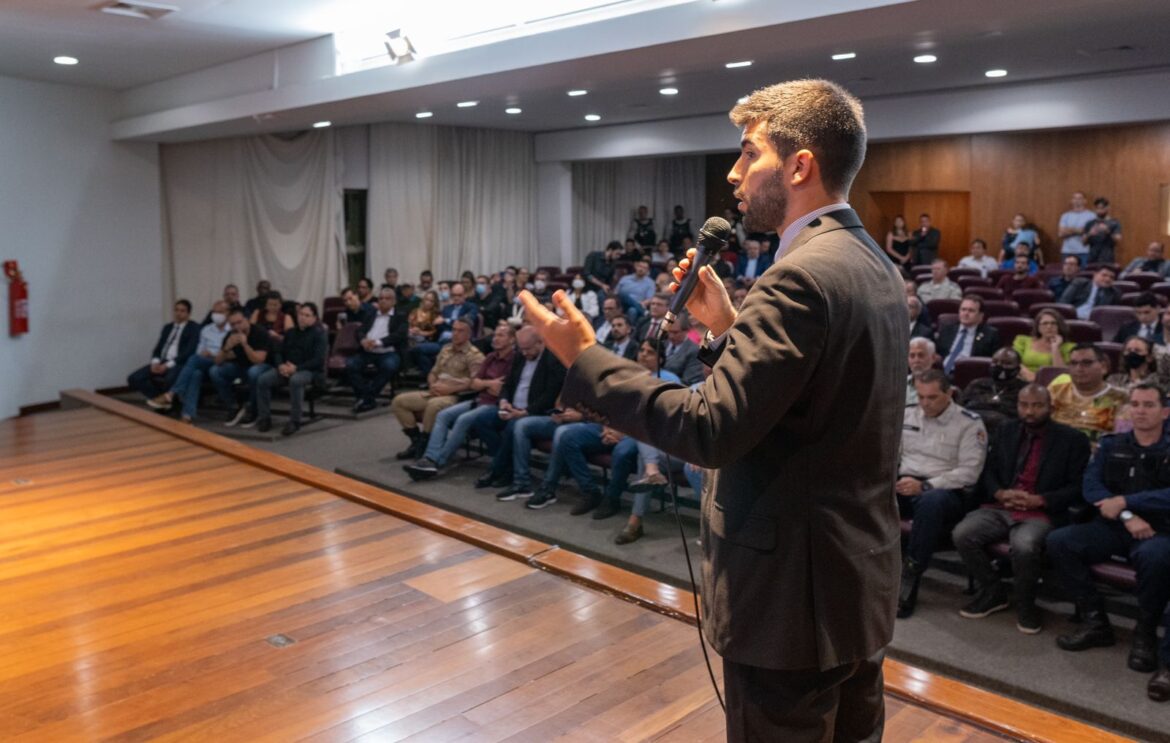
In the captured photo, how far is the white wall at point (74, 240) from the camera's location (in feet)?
27.3

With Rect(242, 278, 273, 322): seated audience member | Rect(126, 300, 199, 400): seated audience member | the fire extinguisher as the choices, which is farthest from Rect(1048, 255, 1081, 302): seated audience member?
the fire extinguisher

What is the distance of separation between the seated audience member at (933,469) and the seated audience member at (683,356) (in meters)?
1.15

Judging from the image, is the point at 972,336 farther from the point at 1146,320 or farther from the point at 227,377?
the point at 227,377

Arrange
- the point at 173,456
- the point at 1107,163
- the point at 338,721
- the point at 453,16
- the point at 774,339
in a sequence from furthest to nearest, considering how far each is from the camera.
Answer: the point at 1107,163, the point at 453,16, the point at 173,456, the point at 338,721, the point at 774,339

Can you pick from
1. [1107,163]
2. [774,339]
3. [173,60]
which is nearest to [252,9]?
[173,60]

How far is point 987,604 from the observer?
363 centimetres

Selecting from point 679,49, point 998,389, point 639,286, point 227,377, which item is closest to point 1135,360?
point 998,389

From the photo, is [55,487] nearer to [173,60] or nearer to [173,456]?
[173,456]

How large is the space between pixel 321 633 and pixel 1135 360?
3887mm

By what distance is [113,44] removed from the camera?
686cm

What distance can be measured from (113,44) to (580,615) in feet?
19.5

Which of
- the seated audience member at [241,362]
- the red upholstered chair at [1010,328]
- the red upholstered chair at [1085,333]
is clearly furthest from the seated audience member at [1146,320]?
the seated audience member at [241,362]

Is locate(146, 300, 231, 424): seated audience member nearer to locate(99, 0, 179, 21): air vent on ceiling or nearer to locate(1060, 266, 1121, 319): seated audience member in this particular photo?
locate(99, 0, 179, 21): air vent on ceiling

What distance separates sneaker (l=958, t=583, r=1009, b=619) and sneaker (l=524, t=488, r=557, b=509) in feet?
7.37
